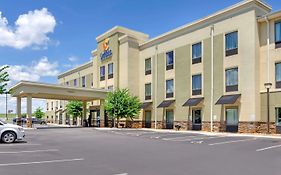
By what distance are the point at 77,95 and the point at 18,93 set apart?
7.03 m

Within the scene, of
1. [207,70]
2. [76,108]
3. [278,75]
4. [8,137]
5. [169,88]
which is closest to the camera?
[8,137]

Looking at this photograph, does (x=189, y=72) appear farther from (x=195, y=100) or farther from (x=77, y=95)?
(x=77, y=95)

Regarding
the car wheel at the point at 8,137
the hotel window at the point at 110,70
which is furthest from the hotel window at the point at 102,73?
the car wheel at the point at 8,137

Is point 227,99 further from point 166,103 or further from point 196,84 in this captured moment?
point 166,103

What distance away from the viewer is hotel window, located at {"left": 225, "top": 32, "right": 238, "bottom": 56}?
29.4 meters

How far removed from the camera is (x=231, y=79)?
2970 cm

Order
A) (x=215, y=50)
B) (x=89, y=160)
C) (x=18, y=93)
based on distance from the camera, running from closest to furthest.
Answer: (x=89, y=160), (x=215, y=50), (x=18, y=93)

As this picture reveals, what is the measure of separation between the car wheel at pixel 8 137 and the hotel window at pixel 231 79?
19616mm

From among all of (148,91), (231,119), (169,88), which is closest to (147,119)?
(148,91)

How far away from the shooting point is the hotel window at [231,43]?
2945 cm

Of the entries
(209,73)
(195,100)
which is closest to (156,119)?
(195,100)

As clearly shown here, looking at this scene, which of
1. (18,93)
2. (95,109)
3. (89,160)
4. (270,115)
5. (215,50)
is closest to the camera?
(89,160)

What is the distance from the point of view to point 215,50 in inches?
1232

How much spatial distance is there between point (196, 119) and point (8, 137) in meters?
20.7
